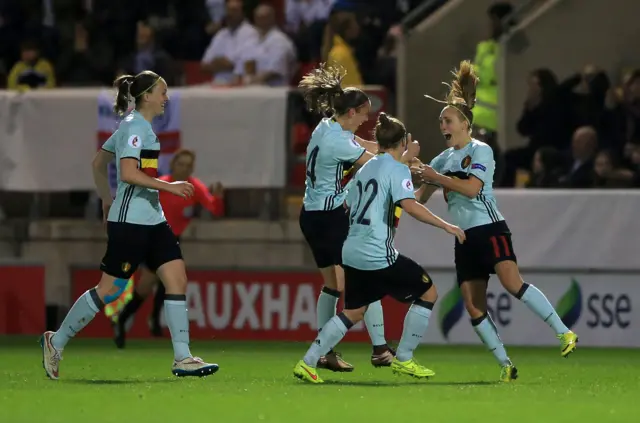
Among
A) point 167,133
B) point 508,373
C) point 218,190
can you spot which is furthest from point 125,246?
point 167,133

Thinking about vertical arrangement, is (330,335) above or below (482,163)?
below

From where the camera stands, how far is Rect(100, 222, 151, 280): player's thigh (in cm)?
1053

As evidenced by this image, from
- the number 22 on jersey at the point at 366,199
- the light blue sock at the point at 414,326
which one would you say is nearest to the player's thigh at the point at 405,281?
the light blue sock at the point at 414,326

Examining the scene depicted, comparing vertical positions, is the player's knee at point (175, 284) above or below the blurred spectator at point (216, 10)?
A: below

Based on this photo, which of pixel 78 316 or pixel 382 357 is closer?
pixel 78 316

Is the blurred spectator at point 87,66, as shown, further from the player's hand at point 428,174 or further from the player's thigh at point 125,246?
the player's hand at point 428,174

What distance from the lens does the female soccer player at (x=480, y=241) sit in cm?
1068

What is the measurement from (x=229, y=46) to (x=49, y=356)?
7878mm

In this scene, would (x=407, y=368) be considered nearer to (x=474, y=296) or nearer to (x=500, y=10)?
(x=474, y=296)

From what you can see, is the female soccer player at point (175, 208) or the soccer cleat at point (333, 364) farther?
the female soccer player at point (175, 208)

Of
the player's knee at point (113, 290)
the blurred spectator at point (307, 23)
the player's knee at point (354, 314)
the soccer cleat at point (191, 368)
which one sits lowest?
the soccer cleat at point (191, 368)

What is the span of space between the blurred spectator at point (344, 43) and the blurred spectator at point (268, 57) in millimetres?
451

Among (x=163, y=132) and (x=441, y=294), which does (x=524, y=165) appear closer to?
(x=441, y=294)

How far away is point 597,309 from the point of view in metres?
14.9
